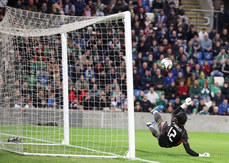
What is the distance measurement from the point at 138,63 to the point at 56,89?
6943 millimetres

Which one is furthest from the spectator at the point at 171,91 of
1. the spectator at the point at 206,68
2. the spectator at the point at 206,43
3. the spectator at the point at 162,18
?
the spectator at the point at 162,18

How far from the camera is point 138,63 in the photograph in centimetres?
2067

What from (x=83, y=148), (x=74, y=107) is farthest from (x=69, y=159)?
(x=74, y=107)

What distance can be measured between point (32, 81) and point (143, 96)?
6.13 m

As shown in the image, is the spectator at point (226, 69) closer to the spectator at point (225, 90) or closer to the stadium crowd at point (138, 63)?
the stadium crowd at point (138, 63)

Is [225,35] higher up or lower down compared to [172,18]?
lower down

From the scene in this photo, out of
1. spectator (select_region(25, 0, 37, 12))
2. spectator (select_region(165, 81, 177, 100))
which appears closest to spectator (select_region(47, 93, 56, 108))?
spectator (select_region(165, 81, 177, 100))

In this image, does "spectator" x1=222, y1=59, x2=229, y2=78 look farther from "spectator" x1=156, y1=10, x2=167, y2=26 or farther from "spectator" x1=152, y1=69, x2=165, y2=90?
"spectator" x1=152, y1=69, x2=165, y2=90

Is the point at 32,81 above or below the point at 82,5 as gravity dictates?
below

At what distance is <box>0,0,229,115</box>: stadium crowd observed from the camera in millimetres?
14500

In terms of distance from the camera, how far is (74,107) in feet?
56.0

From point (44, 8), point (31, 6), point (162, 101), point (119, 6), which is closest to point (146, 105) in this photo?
point (162, 101)

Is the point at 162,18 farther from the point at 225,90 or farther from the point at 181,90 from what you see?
the point at 225,90

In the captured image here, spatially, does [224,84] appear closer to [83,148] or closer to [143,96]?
[143,96]
